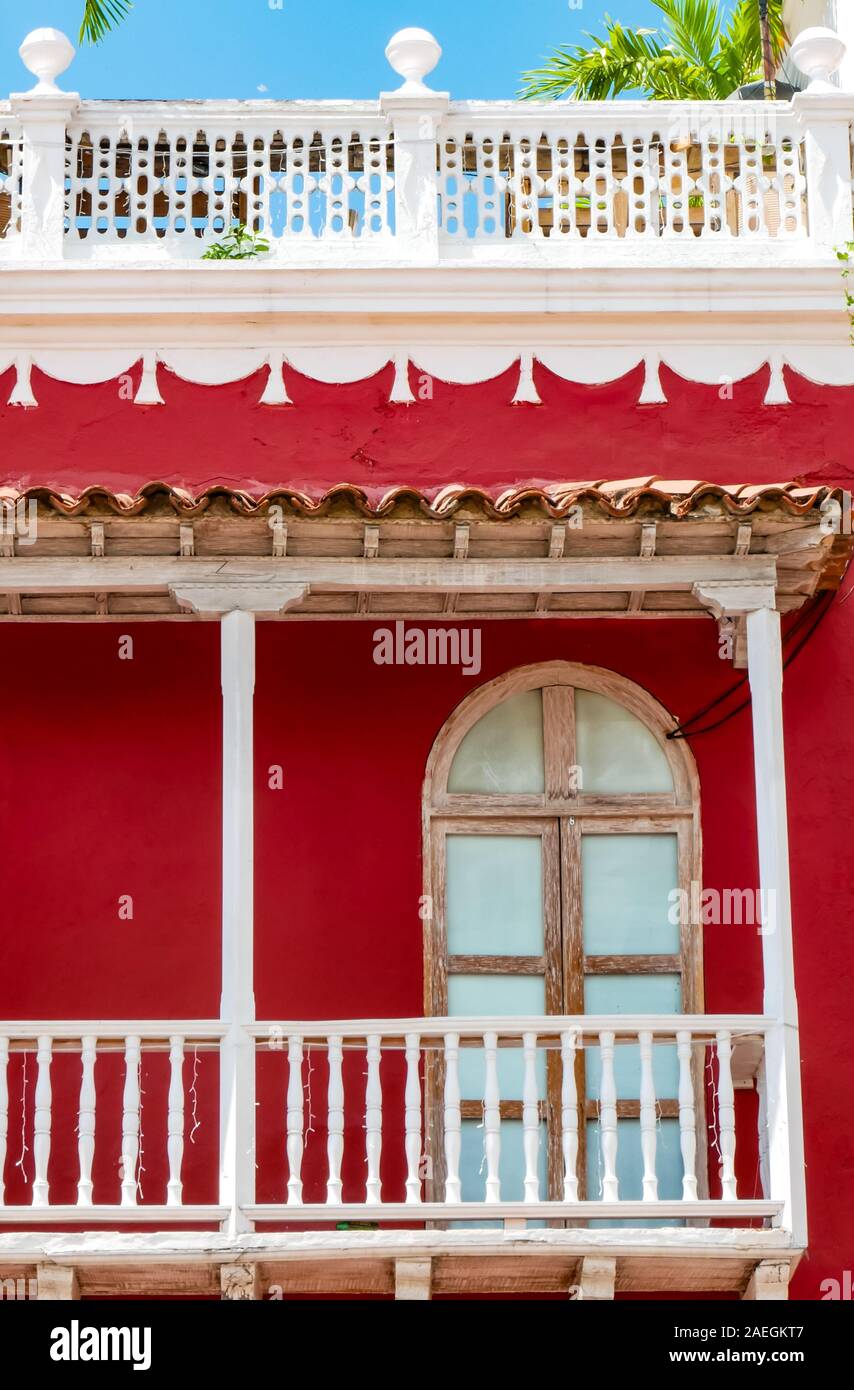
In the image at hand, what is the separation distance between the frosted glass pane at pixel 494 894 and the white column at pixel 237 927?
1349 millimetres

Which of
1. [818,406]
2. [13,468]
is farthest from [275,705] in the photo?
[818,406]

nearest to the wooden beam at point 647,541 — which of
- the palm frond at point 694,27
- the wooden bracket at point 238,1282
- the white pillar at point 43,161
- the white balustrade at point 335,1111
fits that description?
the white balustrade at point 335,1111

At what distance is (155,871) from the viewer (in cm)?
1095

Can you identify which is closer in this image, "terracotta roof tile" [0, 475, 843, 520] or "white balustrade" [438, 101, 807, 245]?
"terracotta roof tile" [0, 475, 843, 520]

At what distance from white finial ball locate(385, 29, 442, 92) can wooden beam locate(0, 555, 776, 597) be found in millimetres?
3209

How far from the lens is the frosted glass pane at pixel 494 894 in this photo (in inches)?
425

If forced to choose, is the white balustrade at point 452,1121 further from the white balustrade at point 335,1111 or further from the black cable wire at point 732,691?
the black cable wire at point 732,691

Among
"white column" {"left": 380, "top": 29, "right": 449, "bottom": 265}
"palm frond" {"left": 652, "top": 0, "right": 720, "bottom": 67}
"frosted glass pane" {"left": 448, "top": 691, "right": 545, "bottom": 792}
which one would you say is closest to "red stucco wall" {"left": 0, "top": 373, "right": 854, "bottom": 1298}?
"frosted glass pane" {"left": 448, "top": 691, "right": 545, "bottom": 792}

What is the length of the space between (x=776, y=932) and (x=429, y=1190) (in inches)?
75.1

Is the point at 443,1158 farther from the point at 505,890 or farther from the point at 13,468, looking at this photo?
the point at 13,468

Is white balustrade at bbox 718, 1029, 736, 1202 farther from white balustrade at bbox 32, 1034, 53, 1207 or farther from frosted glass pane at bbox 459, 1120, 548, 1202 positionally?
white balustrade at bbox 32, 1034, 53, 1207

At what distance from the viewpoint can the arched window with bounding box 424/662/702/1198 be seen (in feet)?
34.7

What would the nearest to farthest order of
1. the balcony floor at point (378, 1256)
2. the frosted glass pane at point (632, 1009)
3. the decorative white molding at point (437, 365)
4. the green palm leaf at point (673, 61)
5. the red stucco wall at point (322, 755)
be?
the balcony floor at point (378, 1256) → the frosted glass pane at point (632, 1009) → the red stucco wall at point (322, 755) → the decorative white molding at point (437, 365) → the green palm leaf at point (673, 61)

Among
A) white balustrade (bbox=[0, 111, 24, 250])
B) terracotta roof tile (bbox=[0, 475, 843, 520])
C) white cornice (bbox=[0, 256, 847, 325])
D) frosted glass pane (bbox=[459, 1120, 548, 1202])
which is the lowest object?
frosted glass pane (bbox=[459, 1120, 548, 1202])
